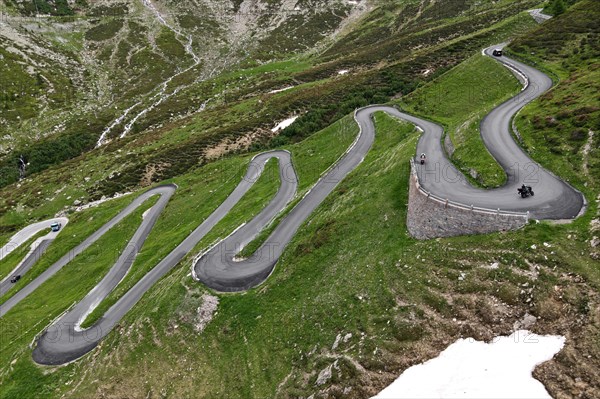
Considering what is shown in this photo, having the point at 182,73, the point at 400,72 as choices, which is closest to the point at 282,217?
the point at 400,72

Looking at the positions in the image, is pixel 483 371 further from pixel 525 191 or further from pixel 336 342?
pixel 525 191

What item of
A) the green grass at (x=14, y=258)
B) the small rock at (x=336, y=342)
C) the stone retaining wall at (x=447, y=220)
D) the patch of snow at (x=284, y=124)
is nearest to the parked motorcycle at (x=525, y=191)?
the stone retaining wall at (x=447, y=220)

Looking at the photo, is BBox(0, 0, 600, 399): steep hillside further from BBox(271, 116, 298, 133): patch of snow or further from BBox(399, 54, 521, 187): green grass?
BBox(271, 116, 298, 133): patch of snow

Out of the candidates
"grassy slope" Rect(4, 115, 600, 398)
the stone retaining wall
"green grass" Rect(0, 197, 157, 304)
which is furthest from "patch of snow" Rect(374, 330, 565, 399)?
"green grass" Rect(0, 197, 157, 304)

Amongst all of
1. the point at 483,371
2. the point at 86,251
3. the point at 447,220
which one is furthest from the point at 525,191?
the point at 86,251

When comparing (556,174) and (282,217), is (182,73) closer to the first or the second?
(282,217)
